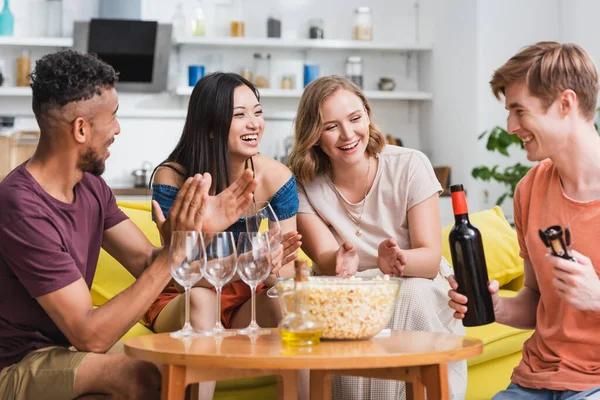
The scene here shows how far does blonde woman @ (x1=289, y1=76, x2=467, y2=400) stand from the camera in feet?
8.11

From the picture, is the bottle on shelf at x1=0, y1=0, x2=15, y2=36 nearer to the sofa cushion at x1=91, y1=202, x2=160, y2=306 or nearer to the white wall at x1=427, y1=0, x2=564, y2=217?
the white wall at x1=427, y1=0, x2=564, y2=217

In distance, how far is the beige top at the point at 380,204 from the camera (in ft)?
8.30

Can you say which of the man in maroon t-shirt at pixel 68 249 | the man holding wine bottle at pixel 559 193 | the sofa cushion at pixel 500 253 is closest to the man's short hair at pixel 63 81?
the man in maroon t-shirt at pixel 68 249

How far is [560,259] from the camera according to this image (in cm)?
144

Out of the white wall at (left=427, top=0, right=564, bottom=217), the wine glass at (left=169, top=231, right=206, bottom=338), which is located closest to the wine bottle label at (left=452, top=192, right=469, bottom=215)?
the wine glass at (left=169, top=231, right=206, bottom=338)

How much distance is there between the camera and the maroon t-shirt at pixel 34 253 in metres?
1.73

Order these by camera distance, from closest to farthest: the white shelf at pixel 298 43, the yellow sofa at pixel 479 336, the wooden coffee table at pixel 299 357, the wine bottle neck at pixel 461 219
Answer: the wooden coffee table at pixel 299 357
the wine bottle neck at pixel 461 219
the yellow sofa at pixel 479 336
the white shelf at pixel 298 43

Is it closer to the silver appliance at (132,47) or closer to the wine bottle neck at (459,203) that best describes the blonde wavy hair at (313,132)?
the wine bottle neck at (459,203)

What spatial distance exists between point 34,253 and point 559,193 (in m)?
1.12

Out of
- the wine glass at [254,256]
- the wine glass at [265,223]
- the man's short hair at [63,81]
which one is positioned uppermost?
the man's short hair at [63,81]

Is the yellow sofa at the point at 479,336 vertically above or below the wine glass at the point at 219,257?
below

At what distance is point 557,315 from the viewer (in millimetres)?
1685

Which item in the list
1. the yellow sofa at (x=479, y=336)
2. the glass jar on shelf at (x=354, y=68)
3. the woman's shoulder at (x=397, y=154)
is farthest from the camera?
the glass jar on shelf at (x=354, y=68)

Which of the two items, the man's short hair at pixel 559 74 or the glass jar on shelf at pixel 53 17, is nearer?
the man's short hair at pixel 559 74
